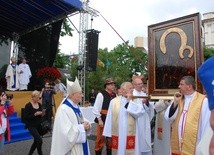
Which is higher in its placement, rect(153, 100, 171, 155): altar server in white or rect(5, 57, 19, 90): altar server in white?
rect(5, 57, 19, 90): altar server in white

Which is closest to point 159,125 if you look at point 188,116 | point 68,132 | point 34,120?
point 188,116

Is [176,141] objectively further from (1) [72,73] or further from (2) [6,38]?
(1) [72,73]

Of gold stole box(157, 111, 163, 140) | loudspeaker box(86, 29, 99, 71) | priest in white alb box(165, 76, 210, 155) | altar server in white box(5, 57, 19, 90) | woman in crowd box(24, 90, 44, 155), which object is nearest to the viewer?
priest in white alb box(165, 76, 210, 155)

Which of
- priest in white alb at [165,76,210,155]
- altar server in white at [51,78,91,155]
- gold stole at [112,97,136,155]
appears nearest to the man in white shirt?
gold stole at [112,97,136,155]

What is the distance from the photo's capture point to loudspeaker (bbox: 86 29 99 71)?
15.5 meters

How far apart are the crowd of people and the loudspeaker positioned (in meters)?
8.01

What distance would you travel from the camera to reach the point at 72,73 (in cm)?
3419

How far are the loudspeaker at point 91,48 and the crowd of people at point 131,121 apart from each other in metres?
8.01

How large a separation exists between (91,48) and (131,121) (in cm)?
1004

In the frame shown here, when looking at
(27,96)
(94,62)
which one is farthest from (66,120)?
(94,62)

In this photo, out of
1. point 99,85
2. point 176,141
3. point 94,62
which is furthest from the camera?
point 99,85

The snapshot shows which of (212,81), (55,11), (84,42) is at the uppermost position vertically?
(55,11)

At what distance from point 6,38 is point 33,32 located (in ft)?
5.24

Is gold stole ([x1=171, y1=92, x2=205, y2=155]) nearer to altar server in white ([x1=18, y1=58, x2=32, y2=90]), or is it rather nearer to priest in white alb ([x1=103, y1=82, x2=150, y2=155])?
priest in white alb ([x1=103, y1=82, x2=150, y2=155])
